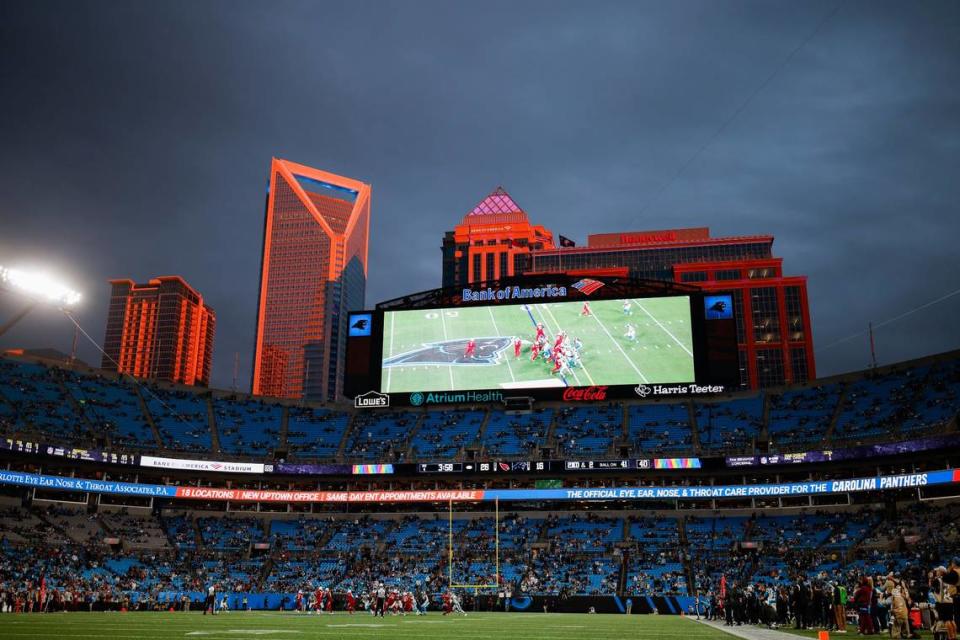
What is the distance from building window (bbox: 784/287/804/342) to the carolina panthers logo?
68134 mm

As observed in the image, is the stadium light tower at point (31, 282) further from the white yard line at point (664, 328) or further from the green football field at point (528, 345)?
the white yard line at point (664, 328)

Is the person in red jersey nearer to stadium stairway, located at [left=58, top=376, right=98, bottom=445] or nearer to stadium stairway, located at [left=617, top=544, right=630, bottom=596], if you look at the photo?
stadium stairway, located at [left=617, top=544, right=630, bottom=596]

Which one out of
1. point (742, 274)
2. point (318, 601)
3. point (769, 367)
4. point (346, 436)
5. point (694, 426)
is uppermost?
point (742, 274)

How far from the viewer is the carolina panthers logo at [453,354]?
6238 cm

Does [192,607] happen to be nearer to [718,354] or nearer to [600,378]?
[600,378]

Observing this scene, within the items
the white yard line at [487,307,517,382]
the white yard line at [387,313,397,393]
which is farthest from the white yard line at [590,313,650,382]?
the white yard line at [387,313,397,393]

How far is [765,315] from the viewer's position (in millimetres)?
117375

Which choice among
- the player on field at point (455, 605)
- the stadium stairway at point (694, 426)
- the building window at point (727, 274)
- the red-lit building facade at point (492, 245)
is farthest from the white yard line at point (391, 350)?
the red-lit building facade at point (492, 245)

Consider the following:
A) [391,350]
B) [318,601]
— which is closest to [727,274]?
[391,350]

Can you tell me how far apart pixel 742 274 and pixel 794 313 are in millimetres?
10355

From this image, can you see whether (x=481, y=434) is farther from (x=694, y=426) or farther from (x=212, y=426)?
(x=212, y=426)

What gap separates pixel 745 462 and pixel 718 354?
8115 millimetres

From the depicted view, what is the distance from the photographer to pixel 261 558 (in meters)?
56.1

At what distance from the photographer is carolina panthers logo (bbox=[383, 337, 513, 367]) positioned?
205 ft
